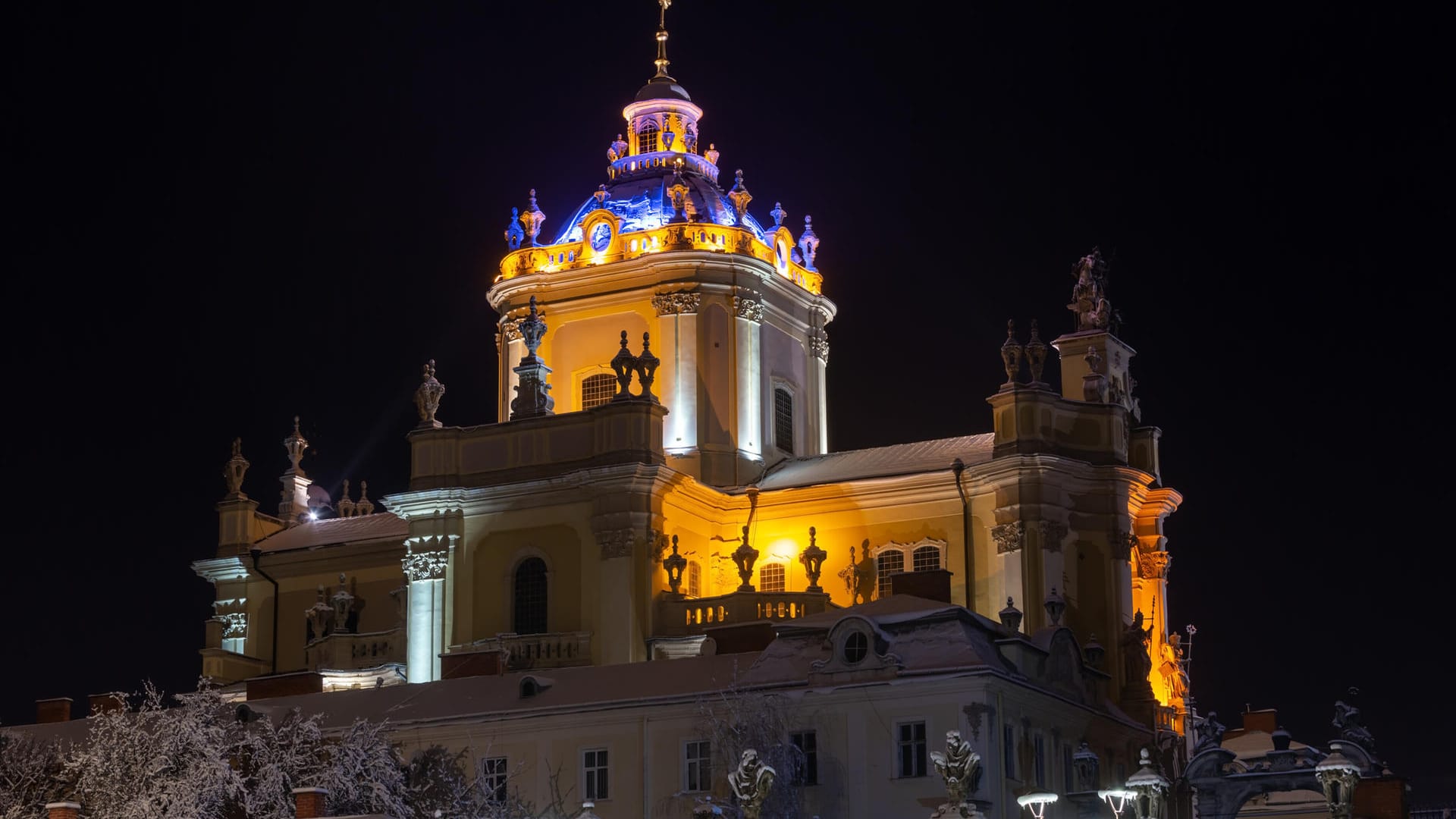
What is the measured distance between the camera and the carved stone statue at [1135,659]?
6328 cm

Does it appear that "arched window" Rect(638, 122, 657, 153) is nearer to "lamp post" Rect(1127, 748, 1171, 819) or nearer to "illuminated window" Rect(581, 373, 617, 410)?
"illuminated window" Rect(581, 373, 617, 410)

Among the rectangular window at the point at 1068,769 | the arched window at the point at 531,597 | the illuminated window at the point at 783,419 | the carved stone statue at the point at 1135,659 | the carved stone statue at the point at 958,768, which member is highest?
the illuminated window at the point at 783,419

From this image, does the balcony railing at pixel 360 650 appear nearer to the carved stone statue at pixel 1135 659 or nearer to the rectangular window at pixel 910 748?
the carved stone statue at pixel 1135 659

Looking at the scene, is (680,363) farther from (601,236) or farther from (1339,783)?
(1339,783)

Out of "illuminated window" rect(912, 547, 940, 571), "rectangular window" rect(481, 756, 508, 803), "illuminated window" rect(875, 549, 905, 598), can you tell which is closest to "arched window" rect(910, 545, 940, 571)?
"illuminated window" rect(912, 547, 940, 571)

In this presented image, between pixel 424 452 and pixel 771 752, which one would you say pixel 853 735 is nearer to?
pixel 771 752

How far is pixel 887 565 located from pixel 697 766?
17176mm

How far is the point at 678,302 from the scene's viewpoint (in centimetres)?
7038

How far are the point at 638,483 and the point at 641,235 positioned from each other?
34.1ft

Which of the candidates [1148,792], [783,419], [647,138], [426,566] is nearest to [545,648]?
[426,566]

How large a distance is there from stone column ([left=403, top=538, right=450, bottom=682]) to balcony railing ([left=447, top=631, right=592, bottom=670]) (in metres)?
2.51

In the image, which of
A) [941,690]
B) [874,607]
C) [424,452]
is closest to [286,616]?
[424,452]

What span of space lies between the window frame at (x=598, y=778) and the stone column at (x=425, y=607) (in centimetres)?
1452

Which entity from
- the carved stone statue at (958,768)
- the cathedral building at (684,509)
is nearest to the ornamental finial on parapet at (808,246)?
the cathedral building at (684,509)
